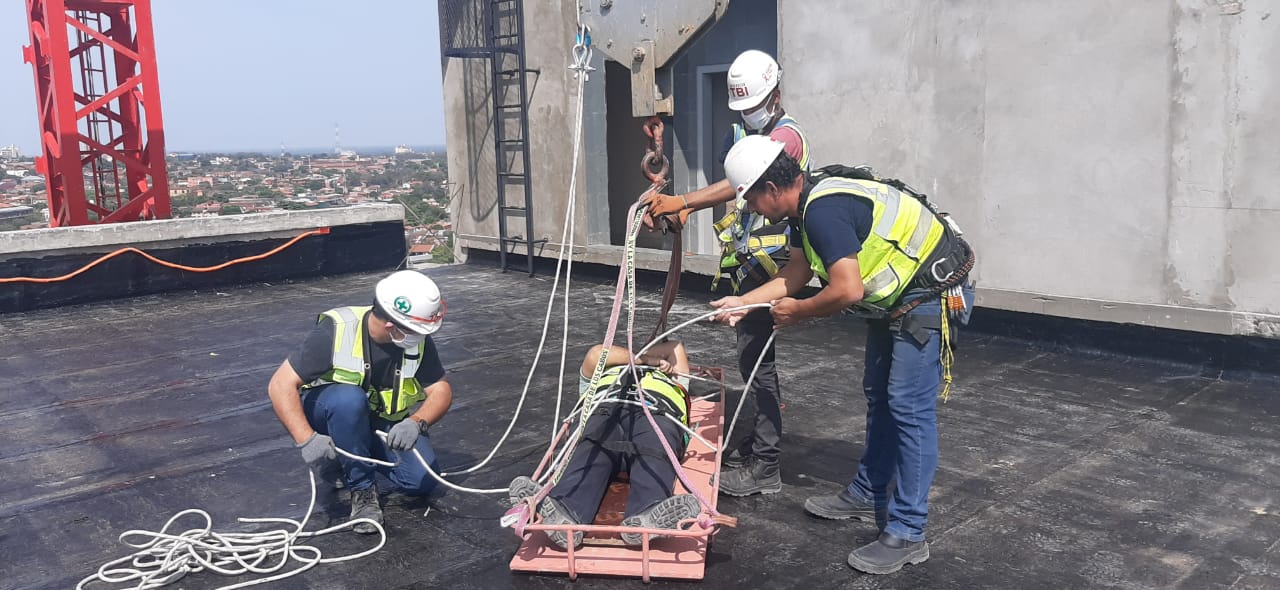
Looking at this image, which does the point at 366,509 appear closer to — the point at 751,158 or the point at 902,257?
the point at 751,158

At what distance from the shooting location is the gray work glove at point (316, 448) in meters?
3.67

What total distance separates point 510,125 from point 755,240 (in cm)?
777

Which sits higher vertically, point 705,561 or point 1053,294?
point 1053,294

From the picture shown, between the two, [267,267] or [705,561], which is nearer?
[705,561]

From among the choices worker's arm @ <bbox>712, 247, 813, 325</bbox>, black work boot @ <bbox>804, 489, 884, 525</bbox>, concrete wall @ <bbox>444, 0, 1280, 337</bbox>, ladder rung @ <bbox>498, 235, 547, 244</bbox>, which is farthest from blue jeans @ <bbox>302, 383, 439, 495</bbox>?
ladder rung @ <bbox>498, 235, 547, 244</bbox>

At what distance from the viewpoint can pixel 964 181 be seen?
7230 mm

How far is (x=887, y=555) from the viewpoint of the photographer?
3.46 meters

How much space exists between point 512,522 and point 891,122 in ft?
17.9

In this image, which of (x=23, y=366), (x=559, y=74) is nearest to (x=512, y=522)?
(x=23, y=366)

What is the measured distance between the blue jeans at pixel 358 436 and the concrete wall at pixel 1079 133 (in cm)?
490

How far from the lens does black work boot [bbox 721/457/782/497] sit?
4.22 metres

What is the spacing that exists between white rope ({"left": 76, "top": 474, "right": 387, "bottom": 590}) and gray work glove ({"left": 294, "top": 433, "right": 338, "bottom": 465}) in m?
0.28

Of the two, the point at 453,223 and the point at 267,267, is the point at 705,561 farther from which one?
the point at 453,223

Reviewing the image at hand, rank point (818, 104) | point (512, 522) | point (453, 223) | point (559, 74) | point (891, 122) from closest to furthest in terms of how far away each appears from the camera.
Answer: point (512, 522)
point (891, 122)
point (818, 104)
point (559, 74)
point (453, 223)
